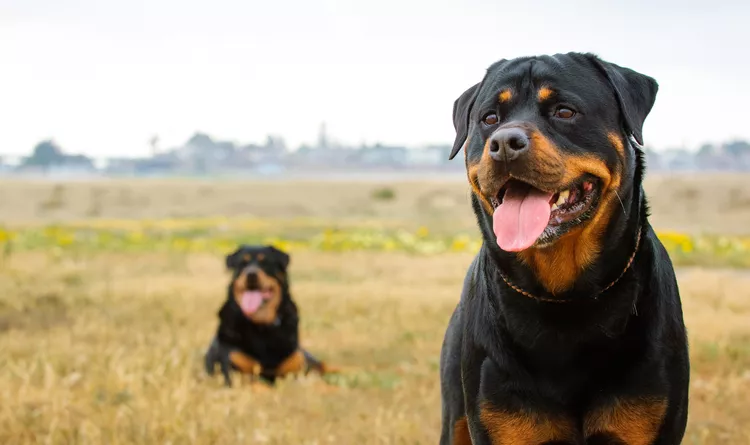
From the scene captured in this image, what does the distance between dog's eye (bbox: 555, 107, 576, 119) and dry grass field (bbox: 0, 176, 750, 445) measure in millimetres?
2647

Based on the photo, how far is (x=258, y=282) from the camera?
8.70 m

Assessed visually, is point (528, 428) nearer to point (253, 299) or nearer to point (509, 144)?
point (509, 144)

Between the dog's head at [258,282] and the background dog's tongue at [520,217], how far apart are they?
206 inches

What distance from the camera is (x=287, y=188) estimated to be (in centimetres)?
5934

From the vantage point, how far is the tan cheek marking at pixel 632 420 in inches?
142

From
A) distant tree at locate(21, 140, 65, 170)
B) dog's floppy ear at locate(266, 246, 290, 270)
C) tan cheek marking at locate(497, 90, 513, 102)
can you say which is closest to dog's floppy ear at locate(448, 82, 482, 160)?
tan cheek marking at locate(497, 90, 513, 102)

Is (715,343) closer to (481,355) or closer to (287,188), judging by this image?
(481,355)

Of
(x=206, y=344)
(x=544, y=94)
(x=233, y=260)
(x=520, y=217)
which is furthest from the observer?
(x=206, y=344)

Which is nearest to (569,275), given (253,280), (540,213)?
(540,213)

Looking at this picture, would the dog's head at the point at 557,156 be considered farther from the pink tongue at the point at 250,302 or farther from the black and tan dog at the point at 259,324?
the pink tongue at the point at 250,302

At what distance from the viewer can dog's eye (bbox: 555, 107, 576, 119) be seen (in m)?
3.72

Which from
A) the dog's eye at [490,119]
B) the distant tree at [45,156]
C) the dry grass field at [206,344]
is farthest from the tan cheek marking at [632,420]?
the distant tree at [45,156]

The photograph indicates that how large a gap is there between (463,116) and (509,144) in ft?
2.36

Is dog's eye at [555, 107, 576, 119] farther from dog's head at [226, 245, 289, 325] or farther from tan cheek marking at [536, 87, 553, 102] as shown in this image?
dog's head at [226, 245, 289, 325]
